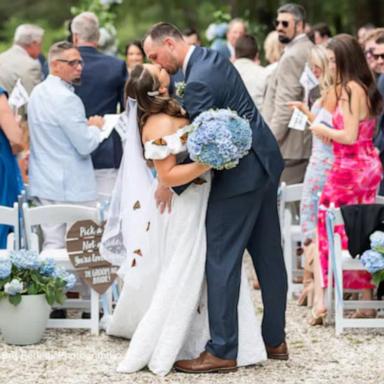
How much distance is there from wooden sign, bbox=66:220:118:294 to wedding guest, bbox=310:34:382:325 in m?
1.33

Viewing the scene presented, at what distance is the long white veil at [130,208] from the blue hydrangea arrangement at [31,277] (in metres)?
0.31

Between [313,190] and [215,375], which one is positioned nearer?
A: [215,375]

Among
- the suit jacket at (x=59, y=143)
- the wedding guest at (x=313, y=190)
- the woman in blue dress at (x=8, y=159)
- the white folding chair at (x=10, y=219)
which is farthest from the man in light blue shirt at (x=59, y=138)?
the wedding guest at (x=313, y=190)

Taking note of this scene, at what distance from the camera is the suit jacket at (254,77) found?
9.87m

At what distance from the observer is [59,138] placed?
748cm

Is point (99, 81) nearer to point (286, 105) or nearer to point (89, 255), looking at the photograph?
point (286, 105)

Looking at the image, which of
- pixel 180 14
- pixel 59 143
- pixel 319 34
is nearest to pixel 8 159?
pixel 59 143

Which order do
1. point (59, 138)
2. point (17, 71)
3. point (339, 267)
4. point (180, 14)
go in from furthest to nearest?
point (180, 14)
point (17, 71)
point (59, 138)
point (339, 267)

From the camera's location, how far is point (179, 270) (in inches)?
231

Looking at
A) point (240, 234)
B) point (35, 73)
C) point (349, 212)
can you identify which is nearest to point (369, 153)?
point (349, 212)

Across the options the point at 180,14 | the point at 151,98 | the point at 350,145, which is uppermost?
the point at 180,14

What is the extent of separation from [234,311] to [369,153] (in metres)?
2.00

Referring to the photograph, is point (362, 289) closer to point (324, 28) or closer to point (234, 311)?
point (234, 311)

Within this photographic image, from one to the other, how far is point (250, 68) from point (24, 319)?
13.7 ft
